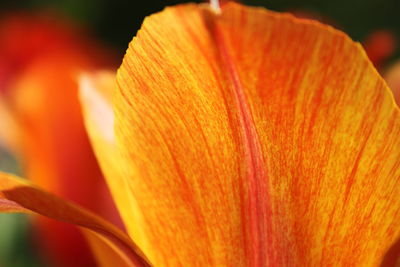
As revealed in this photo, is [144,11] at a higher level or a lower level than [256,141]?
higher

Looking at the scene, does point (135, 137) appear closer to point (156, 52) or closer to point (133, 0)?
point (156, 52)

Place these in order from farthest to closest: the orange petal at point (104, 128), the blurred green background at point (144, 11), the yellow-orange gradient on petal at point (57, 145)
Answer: the blurred green background at point (144, 11)
the yellow-orange gradient on petal at point (57, 145)
the orange petal at point (104, 128)

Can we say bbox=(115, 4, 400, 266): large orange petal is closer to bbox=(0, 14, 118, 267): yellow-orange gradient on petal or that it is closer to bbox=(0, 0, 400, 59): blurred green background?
bbox=(0, 14, 118, 267): yellow-orange gradient on petal

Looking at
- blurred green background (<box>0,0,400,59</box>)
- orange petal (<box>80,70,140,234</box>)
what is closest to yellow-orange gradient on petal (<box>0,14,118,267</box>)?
orange petal (<box>80,70,140,234</box>)

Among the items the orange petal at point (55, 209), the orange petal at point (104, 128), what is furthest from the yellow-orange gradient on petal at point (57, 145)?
the orange petal at point (55, 209)

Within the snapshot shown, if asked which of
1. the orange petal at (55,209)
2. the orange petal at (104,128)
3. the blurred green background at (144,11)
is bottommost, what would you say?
the orange petal at (55,209)

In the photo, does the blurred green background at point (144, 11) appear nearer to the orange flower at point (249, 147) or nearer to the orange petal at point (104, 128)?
the orange petal at point (104, 128)

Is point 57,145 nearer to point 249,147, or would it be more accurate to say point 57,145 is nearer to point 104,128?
point 104,128

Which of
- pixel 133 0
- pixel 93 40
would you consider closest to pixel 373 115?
pixel 93 40

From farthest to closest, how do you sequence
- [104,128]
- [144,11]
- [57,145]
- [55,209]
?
[144,11], [57,145], [104,128], [55,209]

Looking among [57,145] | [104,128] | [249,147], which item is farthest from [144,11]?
[249,147]
